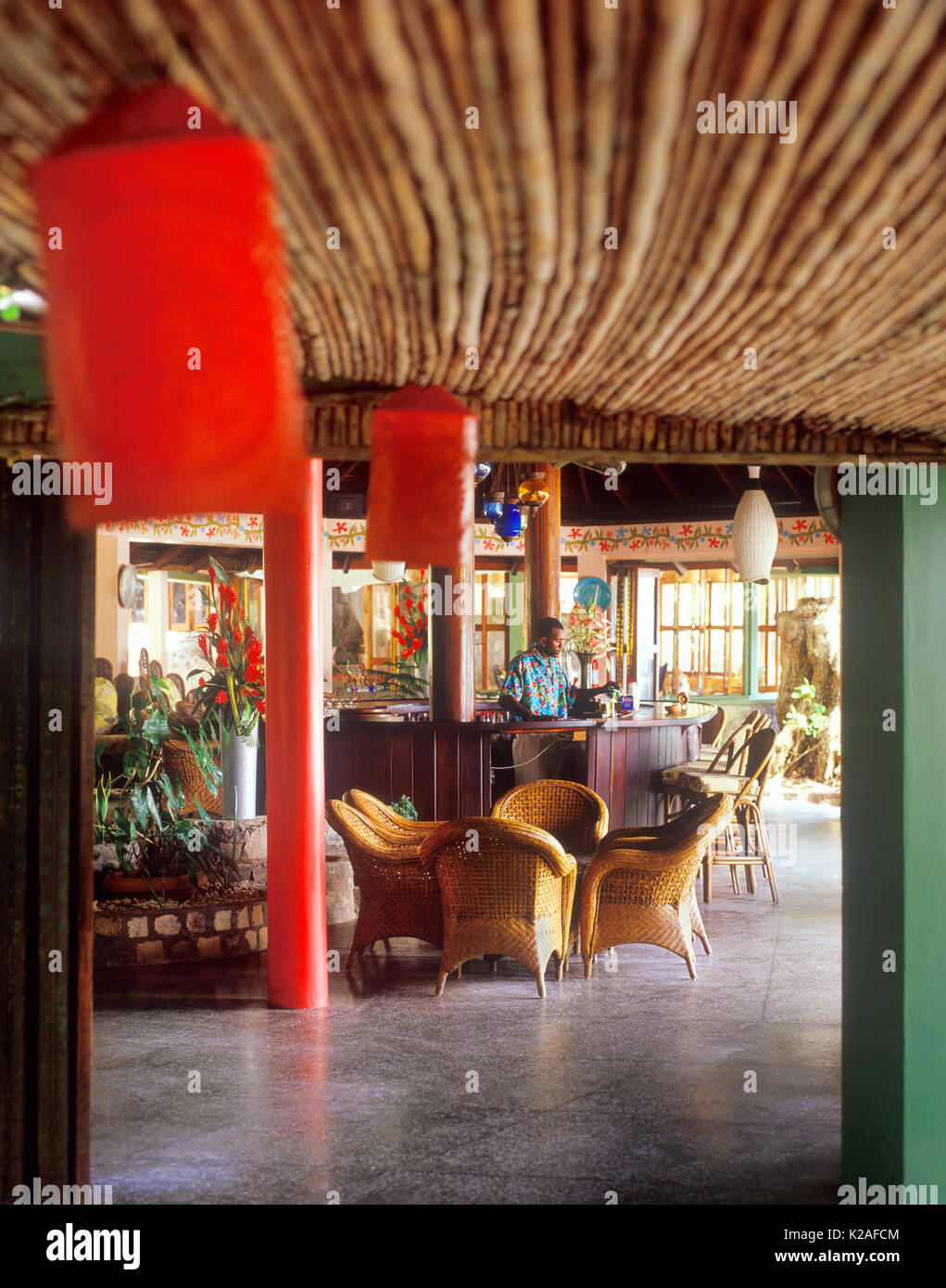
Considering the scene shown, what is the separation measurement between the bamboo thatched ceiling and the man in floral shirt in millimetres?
5480

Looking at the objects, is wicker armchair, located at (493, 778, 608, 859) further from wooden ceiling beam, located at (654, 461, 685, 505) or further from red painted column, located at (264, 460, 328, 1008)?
wooden ceiling beam, located at (654, 461, 685, 505)

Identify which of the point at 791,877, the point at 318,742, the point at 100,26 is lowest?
the point at 791,877

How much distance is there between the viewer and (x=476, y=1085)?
147 inches

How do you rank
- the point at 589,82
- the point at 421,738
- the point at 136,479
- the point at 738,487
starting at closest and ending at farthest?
the point at 136,479, the point at 589,82, the point at 421,738, the point at 738,487

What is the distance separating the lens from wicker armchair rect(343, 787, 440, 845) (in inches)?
208

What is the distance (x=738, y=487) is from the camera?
11.5 m

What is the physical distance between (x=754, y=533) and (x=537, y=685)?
5.74 ft

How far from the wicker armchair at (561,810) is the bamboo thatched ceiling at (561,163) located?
427cm

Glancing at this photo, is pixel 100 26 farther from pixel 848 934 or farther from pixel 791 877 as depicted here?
pixel 791 877

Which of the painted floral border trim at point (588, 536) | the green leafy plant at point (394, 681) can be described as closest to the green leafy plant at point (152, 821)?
the green leafy plant at point (394, 681)

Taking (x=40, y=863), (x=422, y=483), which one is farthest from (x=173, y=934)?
(x=422, y=483)

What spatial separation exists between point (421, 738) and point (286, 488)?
6342 millimetres

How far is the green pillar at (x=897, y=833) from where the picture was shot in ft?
8.81
